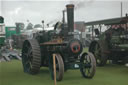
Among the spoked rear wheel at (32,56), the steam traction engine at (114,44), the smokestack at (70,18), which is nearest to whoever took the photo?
the smokestack at (70,18)

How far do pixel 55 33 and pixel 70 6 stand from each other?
3.10 feet

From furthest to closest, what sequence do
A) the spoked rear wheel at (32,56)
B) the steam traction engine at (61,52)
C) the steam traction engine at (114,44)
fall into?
the steam traction engine at (114,44)
the spoked rear wheel at (32,56)
the steam traction engine at (61,52)

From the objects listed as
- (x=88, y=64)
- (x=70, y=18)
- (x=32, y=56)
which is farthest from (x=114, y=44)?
(x=32, y=56)

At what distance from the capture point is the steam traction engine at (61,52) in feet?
20.3

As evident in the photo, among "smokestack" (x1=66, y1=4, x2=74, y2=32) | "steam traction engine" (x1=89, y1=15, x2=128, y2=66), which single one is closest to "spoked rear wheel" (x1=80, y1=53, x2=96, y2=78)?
"smokestack" (x1=66, y1=4, x2=74, y2=32)

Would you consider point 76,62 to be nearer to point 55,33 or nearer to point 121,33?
point 55,33

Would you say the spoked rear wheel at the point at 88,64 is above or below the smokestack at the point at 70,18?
below

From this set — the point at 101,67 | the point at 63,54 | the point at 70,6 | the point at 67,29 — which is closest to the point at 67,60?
the point at 63,54

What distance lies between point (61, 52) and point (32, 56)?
1042mm

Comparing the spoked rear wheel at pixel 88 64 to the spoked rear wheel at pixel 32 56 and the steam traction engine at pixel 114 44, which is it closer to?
the spoked rear wheel at pixel 32 56

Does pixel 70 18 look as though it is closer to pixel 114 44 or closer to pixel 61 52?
pixel 61 52

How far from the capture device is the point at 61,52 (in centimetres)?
656

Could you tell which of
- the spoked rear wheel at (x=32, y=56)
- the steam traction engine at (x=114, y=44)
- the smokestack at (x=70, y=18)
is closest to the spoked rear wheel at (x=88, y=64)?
the smokestack at (x=70, y=18)

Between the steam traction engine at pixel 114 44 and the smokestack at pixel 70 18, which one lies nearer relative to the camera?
the smokestack at pixel 70 18
